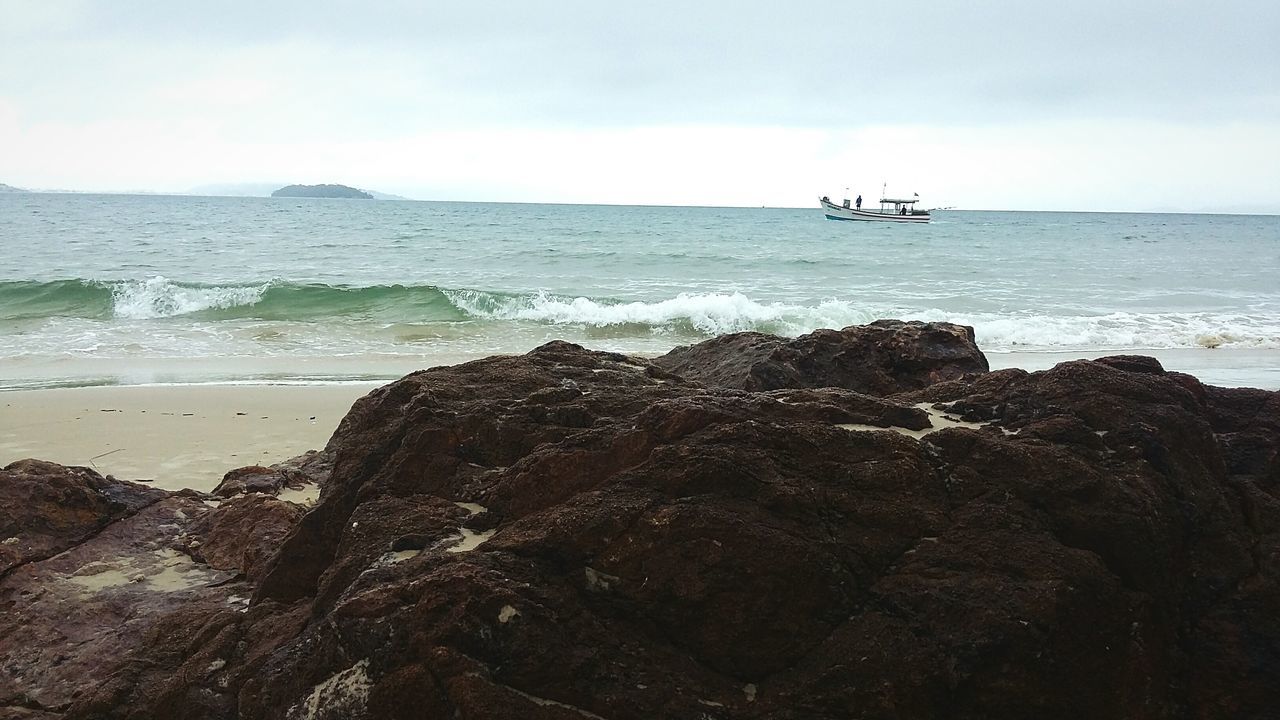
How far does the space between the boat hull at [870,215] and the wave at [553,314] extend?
4802 centimetres

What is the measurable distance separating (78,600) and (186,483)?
8.87 ft

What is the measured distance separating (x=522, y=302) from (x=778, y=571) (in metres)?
16.5

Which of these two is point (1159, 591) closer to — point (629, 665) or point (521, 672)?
point (629, 665)

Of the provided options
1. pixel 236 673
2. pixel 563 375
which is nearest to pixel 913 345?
pixel 563 375

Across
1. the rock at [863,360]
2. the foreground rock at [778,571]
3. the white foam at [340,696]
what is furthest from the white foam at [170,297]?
the white foam at [340,696]

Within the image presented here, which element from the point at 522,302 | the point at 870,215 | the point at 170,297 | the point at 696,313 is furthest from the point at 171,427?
the point at 870,215

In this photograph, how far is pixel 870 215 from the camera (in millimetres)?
64750

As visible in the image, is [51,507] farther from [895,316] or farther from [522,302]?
[895,316]

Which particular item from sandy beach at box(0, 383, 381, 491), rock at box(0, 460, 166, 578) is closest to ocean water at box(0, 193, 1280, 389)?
sandy beach at box(0, 383, 381, 491)

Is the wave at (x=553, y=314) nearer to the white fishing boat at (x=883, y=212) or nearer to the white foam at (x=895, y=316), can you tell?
the white foam at (x=895, y=316)

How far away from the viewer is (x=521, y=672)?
197cm

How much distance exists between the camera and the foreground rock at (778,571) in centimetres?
200

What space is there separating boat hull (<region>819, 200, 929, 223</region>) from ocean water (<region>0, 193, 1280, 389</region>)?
29196 mm

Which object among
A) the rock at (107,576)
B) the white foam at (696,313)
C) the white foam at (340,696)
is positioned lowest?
the white foam at (696,313)
